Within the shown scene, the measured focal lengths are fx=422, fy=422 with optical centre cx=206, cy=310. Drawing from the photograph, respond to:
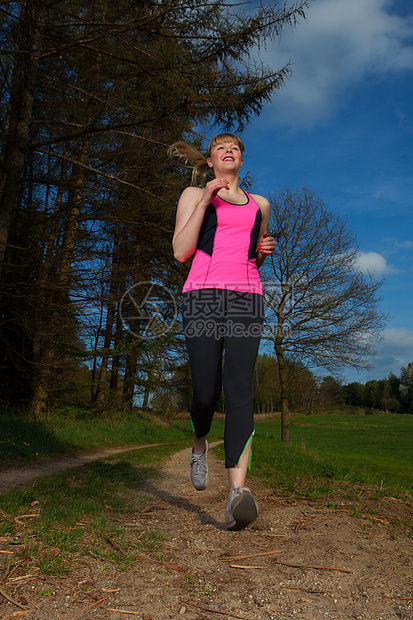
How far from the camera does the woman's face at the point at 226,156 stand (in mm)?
2914

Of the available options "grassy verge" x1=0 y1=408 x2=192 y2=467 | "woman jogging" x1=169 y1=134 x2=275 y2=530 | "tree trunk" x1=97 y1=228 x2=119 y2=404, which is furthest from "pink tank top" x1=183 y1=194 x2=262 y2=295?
"tree trunk" x1=97 y1=228 x2=119 y2=404

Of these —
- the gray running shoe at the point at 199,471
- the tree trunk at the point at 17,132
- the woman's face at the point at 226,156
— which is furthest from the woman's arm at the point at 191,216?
the tree trunk at the point at 17,132

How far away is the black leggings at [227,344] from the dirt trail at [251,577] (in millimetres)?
577

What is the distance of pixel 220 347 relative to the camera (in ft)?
8.83

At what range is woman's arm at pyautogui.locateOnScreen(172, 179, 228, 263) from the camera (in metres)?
2.53

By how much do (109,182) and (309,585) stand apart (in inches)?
297

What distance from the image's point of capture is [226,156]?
2.91m

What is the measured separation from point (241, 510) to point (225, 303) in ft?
3.92

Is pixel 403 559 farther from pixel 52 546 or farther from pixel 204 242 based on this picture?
pixel 204 242

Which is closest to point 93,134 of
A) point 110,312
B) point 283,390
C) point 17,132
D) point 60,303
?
point 17,132

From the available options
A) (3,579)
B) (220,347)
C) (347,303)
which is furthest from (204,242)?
(347,303)

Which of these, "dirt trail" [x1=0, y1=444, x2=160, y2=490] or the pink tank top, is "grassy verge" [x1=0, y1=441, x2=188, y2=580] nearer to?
"dirt trail" [x1=0, y1=444, x2=160, y2=490]

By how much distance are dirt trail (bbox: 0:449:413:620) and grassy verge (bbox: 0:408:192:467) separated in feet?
15.0

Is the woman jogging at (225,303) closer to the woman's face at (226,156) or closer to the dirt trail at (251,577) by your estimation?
the woman's face at (226,156)
